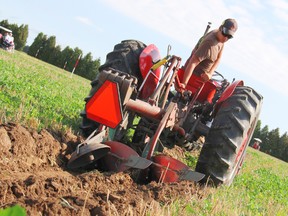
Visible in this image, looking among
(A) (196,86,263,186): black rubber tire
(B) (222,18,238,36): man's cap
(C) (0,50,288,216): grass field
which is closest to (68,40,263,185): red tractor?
(A) (196,86,263,186): black rubber tire

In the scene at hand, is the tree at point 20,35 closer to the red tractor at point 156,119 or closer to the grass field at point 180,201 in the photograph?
the grass field at point 180,201

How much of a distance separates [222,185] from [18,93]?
432 centimetres

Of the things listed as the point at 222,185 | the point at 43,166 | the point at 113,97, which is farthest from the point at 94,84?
the point at 222,185

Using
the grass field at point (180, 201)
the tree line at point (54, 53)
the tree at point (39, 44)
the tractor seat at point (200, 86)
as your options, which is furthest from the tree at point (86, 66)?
the tractor seat at point (200, 86)

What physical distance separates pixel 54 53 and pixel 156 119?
47651 millimetres

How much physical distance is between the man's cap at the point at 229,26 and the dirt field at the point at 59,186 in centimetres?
210

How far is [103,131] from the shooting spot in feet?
16.1

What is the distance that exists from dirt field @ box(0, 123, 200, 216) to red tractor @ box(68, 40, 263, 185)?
9.6 inches

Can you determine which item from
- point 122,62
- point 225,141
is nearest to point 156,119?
point 225,141

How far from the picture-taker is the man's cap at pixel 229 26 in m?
5.72

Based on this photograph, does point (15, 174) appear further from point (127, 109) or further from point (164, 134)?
point (164, 134)

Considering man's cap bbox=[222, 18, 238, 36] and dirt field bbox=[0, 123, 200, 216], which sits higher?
man's cap bbox=[222, 18, 238, 36]

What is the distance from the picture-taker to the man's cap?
5.72m

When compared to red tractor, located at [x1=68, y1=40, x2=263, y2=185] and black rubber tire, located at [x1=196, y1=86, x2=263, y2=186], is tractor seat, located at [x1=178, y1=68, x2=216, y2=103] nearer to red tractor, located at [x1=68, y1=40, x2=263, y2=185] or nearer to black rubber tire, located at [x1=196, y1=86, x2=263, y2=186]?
red tractor, located at [x1=68, y1=40, x2=263, y2=185]
